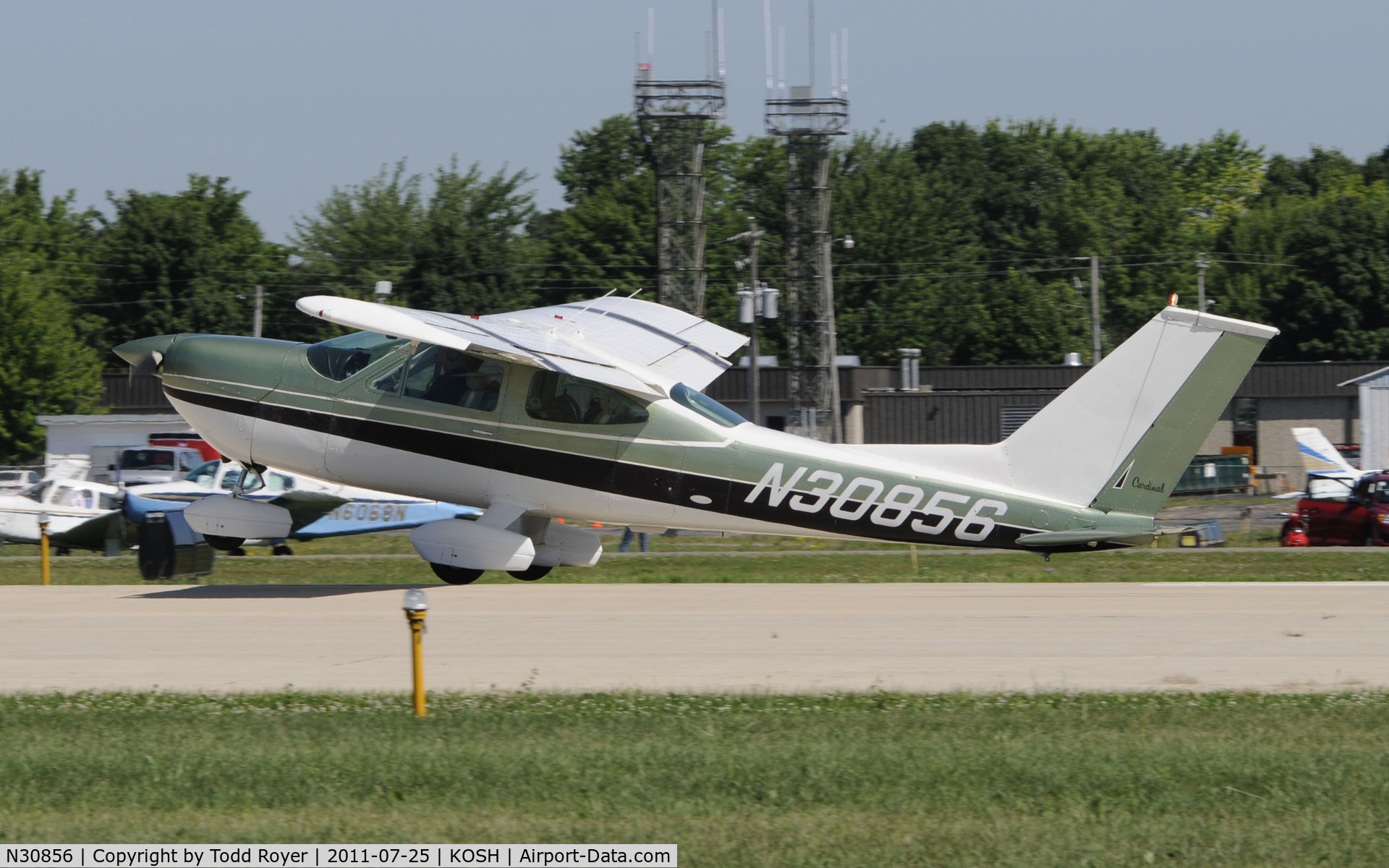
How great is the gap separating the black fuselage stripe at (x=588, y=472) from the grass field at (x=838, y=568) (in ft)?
9.21

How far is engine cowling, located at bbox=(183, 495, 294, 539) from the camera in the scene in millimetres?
14469

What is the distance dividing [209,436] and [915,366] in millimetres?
44584

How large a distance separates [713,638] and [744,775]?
14.2ft

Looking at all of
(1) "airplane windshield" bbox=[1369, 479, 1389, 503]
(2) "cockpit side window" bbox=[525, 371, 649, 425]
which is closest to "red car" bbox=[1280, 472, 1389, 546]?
(1) "airplane windshield" bbox=[1369, 479, 1389, 503]

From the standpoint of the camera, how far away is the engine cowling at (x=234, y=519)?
1447cm

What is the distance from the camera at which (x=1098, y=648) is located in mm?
10727

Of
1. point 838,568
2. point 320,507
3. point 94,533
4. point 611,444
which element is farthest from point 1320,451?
point 94,533

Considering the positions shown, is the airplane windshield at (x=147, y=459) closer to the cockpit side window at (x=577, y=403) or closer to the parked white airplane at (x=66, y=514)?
the parked white airplane at (x=66, y=514)

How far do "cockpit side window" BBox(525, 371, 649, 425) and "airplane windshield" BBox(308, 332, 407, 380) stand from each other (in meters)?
A: 1.60

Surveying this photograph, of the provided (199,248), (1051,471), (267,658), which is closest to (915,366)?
(199,248)

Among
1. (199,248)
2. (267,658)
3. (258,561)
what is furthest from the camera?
(199,248)

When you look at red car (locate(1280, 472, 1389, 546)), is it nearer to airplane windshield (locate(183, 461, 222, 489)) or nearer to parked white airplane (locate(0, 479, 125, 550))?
airplane windshield (locate(183, 461, 222, 489))

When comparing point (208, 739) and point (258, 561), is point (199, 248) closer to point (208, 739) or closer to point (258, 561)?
point (258, 561)

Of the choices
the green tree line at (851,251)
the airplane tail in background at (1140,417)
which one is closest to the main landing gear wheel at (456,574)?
the airplane tail in background at (1140,417)
